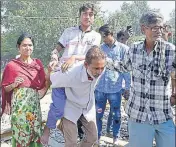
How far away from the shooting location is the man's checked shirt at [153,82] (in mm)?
2629

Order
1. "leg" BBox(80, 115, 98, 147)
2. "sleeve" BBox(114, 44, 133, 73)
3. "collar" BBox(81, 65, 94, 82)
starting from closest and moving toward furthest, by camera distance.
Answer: "sleeve" BBox(114, 44, 133, 73), "collar" BBox(81, 65, 94, 82), "leg" BBox(80, 115, 98, 147)

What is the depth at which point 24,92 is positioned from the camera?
3439 millimetres

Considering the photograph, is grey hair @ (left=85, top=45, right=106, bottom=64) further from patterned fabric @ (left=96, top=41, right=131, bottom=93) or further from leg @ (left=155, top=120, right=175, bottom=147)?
patterned fabric @ (left=96, top=41, right=131, bottom=93)

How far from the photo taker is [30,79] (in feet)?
11.4

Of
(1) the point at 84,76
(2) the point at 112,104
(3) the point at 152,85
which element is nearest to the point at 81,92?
(1) the point at 84,76

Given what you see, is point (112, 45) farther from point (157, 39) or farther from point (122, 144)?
point (157, 39)

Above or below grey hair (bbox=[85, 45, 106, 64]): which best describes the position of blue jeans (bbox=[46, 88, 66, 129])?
below

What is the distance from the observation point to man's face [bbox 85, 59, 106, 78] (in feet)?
9.50

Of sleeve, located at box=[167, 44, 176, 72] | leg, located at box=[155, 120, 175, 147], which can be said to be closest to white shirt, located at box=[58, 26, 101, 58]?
sleeve, located at box=[167, 44, 176, 72]

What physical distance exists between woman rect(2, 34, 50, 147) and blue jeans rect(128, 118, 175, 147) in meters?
1.18

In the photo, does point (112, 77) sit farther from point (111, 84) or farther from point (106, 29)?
point (106, 29)

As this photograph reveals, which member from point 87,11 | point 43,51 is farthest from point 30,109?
point 43,51

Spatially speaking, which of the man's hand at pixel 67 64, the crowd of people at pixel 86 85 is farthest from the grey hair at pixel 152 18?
the man's hand at pixel 67 64

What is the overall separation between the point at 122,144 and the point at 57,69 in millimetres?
1810
